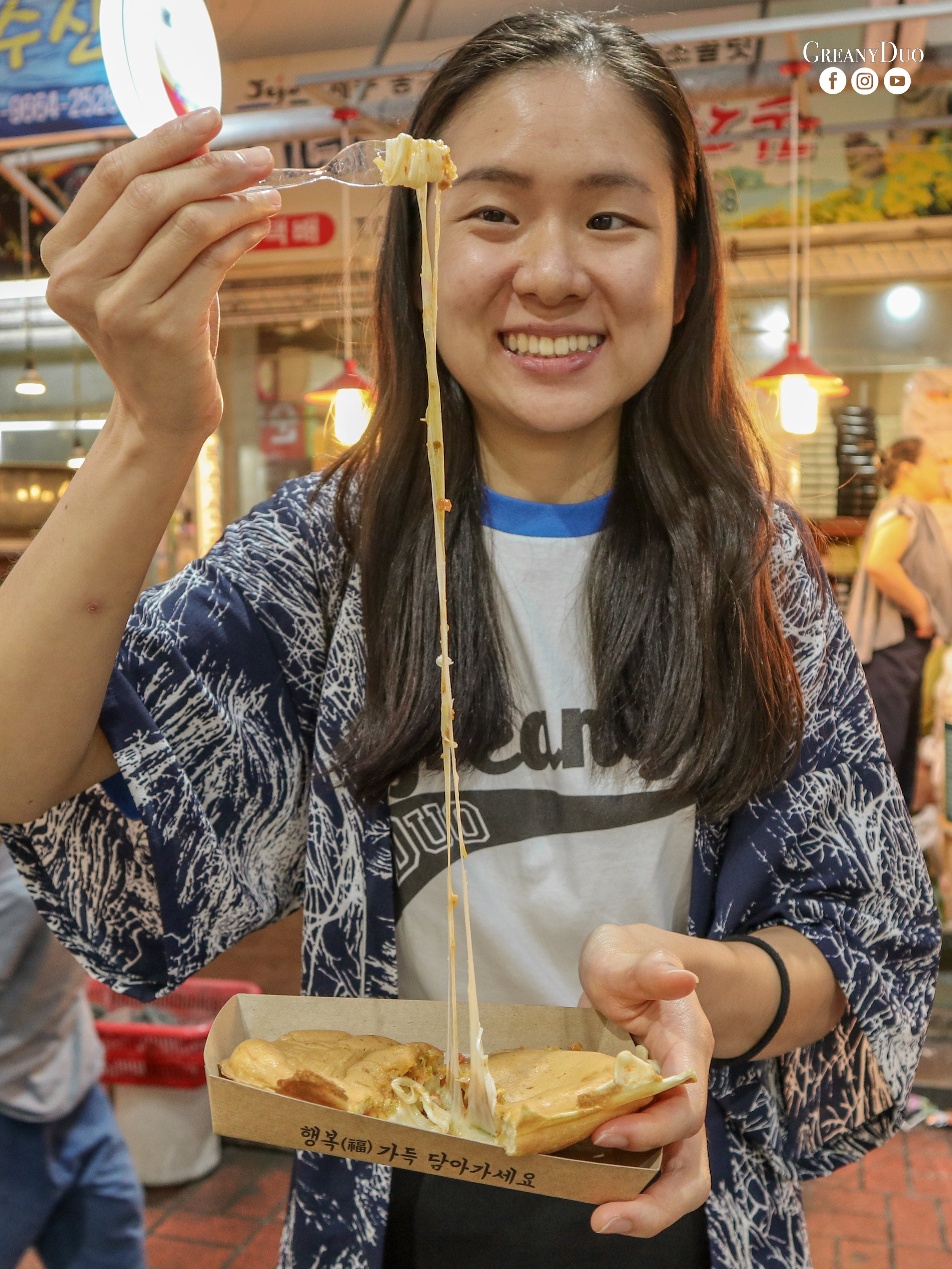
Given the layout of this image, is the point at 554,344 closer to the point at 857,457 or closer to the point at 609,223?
the point at 609,223

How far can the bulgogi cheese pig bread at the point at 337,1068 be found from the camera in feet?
3.23

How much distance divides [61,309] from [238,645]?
1.39 feet

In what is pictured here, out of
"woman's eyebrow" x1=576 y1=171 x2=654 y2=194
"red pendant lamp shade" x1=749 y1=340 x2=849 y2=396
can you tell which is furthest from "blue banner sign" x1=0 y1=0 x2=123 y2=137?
"woman's eyebrow" x1=576 y1=171 x2=654 y2=194

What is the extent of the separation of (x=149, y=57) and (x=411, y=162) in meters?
0.41

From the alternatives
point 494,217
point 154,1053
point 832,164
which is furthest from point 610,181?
point 832,164

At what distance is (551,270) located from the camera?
4.04 ft

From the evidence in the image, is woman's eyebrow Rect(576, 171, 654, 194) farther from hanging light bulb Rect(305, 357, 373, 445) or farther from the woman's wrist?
hanging light bulb Rect(305, 357, 373, 445)

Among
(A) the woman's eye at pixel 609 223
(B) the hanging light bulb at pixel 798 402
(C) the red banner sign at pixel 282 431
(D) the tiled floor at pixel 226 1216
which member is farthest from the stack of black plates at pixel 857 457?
(A) the woman's eye at pixel 609 223

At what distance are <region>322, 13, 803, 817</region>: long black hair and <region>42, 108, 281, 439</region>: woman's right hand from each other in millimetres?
422

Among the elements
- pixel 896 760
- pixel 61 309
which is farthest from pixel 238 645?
pixel 896 760

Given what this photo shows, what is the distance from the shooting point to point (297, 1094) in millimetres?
986

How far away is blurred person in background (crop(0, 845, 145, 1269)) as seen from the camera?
240 centimetres

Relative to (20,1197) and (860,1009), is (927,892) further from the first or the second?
(20,1197)

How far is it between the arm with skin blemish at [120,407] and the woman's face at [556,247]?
1.11 ft
